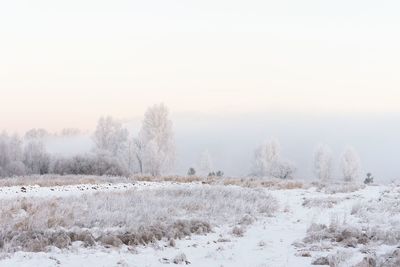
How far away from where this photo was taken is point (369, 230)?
1336 centimetres

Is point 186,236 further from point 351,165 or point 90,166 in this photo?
point 351,165

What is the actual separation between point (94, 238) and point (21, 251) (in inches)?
71.6

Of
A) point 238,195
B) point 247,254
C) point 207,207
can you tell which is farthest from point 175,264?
point 238,195

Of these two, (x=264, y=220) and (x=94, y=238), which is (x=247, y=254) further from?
(x=264, y=220)

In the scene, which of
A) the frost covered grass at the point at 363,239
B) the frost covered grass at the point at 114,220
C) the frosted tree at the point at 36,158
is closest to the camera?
the frost covered grass at the point at 363,239

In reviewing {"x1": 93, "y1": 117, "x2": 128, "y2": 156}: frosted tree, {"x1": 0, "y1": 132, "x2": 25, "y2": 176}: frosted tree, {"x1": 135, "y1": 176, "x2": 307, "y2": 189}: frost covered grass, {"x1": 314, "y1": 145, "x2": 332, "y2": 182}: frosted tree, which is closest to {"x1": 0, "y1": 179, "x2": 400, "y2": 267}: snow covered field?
{"x1": 135, "y1": 176, "x2": 307, "y2": 189}: frost covered grass

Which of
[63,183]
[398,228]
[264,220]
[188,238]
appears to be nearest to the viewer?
[188,238]

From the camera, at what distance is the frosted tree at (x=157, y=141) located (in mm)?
71688

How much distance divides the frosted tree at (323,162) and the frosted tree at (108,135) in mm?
37358

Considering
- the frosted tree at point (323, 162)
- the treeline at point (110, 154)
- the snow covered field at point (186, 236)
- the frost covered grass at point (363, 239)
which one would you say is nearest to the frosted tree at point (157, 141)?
the treeline at point (110, 154)

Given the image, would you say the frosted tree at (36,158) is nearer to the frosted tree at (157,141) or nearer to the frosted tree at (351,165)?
the frosted tree at (157,141)

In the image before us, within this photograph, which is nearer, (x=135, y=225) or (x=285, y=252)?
(x=285, y=252)

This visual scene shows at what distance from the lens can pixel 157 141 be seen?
250ft

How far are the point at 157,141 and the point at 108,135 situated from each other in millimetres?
12268
